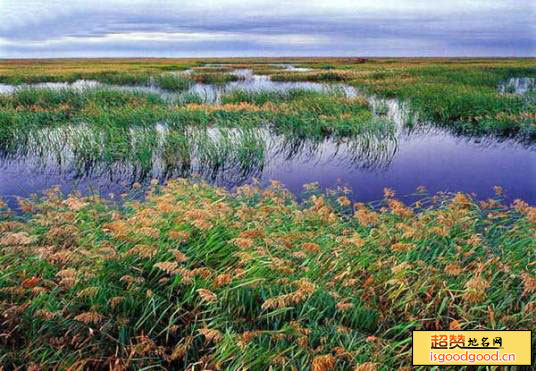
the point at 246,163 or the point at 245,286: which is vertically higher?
the point at 245,286

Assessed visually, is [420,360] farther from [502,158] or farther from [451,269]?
[502,158]

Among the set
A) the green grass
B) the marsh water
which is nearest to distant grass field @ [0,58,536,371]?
the green grass

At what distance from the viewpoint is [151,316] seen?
495 cm

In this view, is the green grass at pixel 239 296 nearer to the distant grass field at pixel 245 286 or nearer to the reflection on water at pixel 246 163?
the distant grass field at pixel 245 286

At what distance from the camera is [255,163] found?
1323cm

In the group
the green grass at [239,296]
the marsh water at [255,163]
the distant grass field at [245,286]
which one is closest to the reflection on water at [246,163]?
the marsh water at [255,163]

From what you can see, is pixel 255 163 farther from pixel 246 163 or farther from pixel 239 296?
pixel 239 296

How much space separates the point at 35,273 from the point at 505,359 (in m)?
4.65

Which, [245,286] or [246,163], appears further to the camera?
[246,163]

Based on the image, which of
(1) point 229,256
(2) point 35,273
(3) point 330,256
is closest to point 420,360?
(3) point 330,256

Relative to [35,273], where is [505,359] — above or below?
below

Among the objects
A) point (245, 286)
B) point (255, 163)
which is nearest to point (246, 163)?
point (255, 163)

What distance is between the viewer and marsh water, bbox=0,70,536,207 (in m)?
12.0

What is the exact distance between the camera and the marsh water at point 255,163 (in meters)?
12.0
